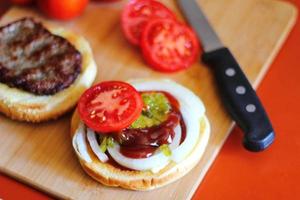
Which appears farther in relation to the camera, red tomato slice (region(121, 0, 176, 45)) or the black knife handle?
red tomato slice (region(121, 0, 176, 45))

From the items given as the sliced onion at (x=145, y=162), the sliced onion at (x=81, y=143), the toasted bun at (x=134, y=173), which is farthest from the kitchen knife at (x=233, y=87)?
the sliced onion at (x=81, y=143)

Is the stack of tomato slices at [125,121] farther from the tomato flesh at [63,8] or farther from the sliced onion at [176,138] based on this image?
the tomato flesh at [63,8]

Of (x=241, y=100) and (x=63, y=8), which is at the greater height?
(x=63, y=8)

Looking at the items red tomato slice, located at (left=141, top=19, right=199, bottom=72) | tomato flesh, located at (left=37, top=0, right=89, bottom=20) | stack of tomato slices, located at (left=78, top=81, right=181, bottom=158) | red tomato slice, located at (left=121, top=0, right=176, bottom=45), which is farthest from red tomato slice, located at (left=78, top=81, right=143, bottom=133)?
tomato flesh, located at (left=37, top=0, right=89, bottom=20)

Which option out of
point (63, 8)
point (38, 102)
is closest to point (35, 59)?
point (38, 102)

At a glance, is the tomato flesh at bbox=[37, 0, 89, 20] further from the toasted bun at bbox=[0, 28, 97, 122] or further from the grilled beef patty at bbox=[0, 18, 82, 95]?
the toasted bun at bbox=[0, 28, 97, 122]

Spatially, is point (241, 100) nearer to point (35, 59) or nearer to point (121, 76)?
point (121, 76)

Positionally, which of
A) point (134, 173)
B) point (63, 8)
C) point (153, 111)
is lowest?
point (134, 173)

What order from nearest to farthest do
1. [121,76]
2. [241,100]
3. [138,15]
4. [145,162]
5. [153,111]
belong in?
[145,162], [153,111], [241,100], [121,76], [138,15]
